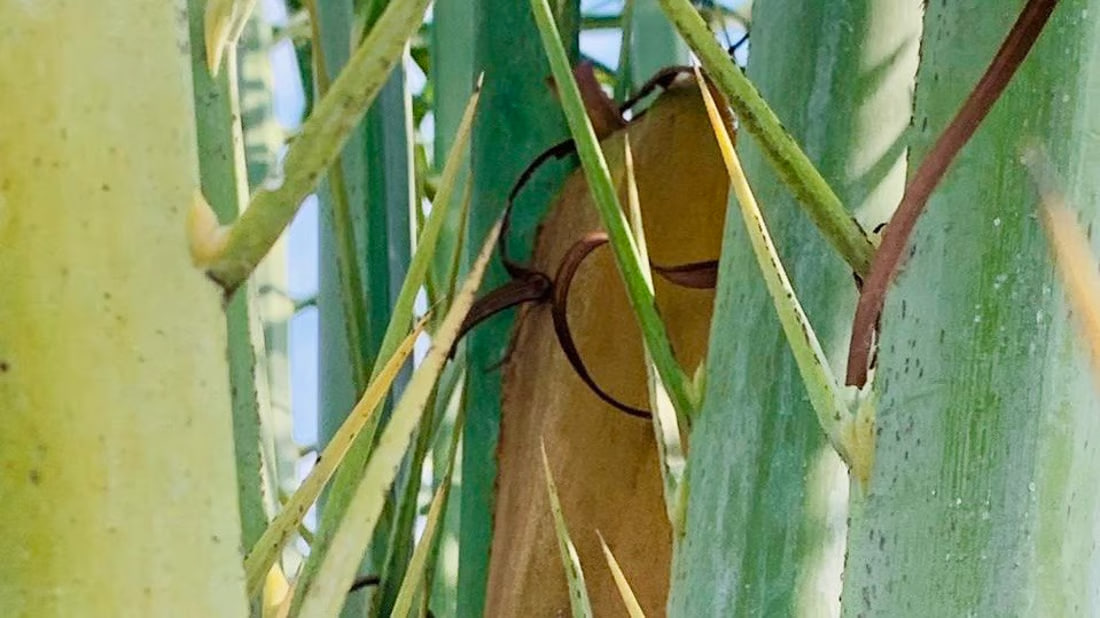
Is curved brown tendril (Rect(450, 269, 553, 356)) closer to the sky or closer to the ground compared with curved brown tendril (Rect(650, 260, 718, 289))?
closer to the ground

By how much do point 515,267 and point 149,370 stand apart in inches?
10.6

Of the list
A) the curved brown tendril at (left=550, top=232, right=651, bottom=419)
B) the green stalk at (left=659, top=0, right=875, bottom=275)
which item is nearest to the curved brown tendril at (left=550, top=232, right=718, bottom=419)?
the curved brown tendril at (left=550, top=232, right=651, bottom=419)

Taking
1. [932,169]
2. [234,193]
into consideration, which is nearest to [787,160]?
[932,169]

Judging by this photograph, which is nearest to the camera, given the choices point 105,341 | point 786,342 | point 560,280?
point 105,341

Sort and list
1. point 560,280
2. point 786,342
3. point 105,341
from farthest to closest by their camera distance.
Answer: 1. point 560,280
2. point 786,342
3. point 105,341

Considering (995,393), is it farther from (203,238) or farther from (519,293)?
(519,293)

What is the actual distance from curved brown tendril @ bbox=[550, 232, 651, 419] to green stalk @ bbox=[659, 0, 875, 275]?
171mm

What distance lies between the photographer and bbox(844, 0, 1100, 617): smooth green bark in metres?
0.17

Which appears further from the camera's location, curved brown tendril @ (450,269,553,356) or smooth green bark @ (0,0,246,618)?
curved brown tendril @ (450,269,553,356)

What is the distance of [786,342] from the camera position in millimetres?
250

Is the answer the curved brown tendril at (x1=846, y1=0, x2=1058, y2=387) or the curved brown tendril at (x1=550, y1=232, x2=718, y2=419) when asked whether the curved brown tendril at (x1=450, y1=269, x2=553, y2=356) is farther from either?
the curved brown tendril at (x1=846, y1=0, x2=1058, y2=387)

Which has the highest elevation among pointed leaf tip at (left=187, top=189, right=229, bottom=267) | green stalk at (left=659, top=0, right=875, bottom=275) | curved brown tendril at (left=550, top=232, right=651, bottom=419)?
green stalk at (left=659, top=0, right=875, bottom=275)

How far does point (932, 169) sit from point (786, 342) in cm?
8

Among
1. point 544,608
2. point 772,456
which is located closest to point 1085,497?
point 772,456
